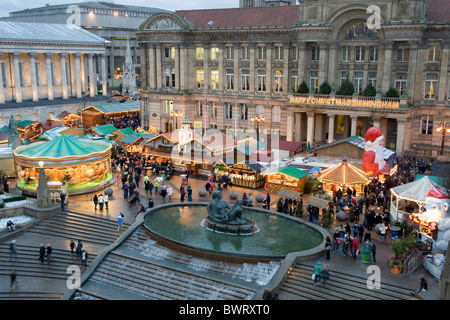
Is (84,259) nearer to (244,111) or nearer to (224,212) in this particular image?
(224,212)

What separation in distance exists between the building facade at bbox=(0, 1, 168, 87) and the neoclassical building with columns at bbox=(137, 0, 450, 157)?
59002 mm

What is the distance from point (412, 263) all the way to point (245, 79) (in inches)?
1548

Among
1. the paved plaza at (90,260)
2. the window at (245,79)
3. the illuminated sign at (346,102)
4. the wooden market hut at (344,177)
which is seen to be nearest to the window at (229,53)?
the window at (245,79)

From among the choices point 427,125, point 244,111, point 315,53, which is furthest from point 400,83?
point 244,111

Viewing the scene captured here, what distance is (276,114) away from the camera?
190ft

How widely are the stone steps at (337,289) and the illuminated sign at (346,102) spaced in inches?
1118

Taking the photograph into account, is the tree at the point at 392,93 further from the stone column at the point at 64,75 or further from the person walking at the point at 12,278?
the stone column at the point at 64,75

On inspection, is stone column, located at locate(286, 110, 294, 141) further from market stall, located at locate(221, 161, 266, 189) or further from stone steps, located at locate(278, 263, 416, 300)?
→ stone steps, located at locate(278, 263, 416, 300)

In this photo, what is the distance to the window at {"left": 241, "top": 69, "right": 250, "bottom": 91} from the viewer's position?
59156 mm

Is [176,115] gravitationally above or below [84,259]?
above

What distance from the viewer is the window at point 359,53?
168 feet

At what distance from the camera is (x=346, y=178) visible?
1398 inches
